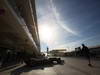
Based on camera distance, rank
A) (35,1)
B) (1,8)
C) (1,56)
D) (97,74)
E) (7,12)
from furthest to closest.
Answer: (1,56) → (35,1) → (97,74) → (7,12) → (1,8)

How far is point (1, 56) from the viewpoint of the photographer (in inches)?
594

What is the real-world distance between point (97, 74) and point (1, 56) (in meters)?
14.2

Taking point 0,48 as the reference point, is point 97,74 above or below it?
below

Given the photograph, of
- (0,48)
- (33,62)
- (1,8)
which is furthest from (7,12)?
(0,48)

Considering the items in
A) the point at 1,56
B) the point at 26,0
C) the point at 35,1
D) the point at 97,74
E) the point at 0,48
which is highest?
the point at 35,1

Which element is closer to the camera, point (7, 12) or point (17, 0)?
point (7, 12)

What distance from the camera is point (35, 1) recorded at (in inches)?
402

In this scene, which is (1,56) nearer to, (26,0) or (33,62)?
(33,62)

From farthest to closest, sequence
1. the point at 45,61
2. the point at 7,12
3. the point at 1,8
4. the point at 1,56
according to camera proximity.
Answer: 1. the point at 1,56
2. the point at 45,61
3. the point at 7,12
4. the point at 1,8

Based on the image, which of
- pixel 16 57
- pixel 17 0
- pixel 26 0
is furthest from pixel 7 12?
pixel 16 57

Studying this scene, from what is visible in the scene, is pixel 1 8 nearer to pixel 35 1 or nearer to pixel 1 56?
pixel 35 1

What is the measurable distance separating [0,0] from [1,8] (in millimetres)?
538

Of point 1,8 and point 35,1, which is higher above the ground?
point 35,1

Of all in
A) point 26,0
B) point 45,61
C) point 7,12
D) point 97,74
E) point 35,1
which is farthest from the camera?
point 45,61
